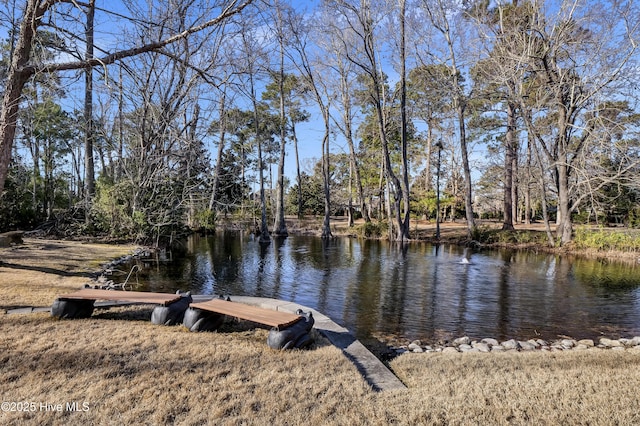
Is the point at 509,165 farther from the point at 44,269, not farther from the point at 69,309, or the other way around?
the point at 69,309

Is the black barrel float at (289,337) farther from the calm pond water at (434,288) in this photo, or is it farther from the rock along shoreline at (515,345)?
the calm pond water at (434,288)

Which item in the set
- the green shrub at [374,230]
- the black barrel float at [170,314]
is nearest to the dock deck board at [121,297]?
the black barrel float at [170,314]

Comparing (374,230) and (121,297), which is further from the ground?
(374,230)

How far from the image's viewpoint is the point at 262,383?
3158mm

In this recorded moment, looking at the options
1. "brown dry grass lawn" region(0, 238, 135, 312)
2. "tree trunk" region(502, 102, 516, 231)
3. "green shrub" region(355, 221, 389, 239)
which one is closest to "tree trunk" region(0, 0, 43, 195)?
"brown dry grass lawn" region(0, 238, 135, 312)

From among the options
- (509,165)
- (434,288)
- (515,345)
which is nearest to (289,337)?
(515,345)

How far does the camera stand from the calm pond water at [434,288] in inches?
250

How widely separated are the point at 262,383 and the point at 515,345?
3.77 metres

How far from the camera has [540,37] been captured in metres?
16.9

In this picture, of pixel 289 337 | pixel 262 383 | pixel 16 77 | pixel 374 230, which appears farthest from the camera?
pixel 374 230

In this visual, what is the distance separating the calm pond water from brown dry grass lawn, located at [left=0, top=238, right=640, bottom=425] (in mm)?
1950

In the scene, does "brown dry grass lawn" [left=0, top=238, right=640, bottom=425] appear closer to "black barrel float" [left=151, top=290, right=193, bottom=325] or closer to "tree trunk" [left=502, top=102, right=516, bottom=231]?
"black barrel float" [left=151, top=290, right=193, bottom=325]

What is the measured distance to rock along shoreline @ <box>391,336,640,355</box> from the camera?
16.3ft

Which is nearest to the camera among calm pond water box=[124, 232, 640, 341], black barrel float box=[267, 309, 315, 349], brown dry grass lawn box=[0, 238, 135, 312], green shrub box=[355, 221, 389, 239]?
black barrel float box=[267, 309, 315, 349]
